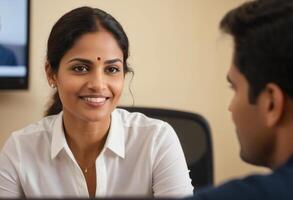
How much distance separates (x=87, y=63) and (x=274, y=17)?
69 centimetres

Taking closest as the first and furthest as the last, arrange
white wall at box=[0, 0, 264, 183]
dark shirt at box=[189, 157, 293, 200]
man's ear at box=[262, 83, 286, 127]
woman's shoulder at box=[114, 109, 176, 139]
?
dark shirt at box=[189, 157, 293, 200], man's ear at box=[262, 83, 286, 127], woman's shoulder at box=[114, 109, 176, 139], white wall at box=[0, 0, 264, 183]

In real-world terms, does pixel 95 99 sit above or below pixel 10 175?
above

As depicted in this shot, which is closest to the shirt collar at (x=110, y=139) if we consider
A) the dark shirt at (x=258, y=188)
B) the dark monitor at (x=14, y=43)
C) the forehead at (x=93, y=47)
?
the forehead at (x=93, y=47)

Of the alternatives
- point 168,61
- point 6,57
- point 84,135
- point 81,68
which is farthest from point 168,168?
point 168,61

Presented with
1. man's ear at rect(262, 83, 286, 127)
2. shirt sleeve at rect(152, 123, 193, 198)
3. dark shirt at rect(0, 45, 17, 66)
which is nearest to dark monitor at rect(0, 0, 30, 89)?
dark shirt at rect(0, 45, 17, 66)

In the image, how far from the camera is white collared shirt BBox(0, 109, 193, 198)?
135cm

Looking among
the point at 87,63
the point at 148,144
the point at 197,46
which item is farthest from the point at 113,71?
the point at 197,46

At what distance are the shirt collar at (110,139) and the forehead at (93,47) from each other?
0.72 feet

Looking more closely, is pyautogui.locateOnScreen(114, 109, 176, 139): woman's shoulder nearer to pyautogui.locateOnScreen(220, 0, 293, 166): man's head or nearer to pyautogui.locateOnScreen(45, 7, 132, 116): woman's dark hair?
pyautogui.locateOnScreen(45, 7, 132, 116): woman's dark hair

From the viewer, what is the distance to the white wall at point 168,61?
2.09 m

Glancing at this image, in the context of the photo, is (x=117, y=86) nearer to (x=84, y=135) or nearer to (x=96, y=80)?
(x=96, y=80)

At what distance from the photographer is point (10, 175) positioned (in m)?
1.35

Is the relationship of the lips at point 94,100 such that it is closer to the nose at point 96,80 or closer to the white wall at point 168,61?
the nose at point 96,80

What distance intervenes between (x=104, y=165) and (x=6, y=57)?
0.83 metres
